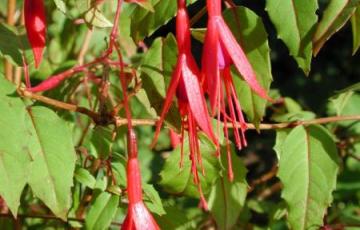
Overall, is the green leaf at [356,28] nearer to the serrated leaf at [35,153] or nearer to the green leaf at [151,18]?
the green leaf at [151,18]

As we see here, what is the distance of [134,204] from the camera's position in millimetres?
761

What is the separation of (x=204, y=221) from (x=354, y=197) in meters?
0.40

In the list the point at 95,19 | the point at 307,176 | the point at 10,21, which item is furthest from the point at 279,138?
the point at 10,21

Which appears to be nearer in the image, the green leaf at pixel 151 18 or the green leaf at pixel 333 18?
the green leaf at pixel 333 18

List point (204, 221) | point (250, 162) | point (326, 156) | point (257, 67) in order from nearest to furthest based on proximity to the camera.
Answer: point (257, 67)
point (326, 156)
point (204, 221)
point (250, 162)

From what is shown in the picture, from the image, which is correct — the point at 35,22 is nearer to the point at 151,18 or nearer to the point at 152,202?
the point at 151,18

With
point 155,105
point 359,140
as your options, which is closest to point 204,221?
point 359,140

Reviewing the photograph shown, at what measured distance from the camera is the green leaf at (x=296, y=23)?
81 centimetres

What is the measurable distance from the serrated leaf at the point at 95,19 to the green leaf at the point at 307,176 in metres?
0.29

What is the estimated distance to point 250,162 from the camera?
2.54 meters

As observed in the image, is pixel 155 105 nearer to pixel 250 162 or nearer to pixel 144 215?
pixel 144 215

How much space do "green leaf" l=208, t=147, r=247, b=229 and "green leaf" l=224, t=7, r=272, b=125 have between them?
155 millimetres

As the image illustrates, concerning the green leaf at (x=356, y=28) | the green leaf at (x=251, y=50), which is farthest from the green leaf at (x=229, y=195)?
the green leaf at (x=356, y=28)

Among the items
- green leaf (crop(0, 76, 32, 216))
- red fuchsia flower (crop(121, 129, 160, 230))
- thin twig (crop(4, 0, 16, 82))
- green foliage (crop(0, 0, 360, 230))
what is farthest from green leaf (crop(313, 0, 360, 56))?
thin twig (crop(4, 0, 16, 82))
